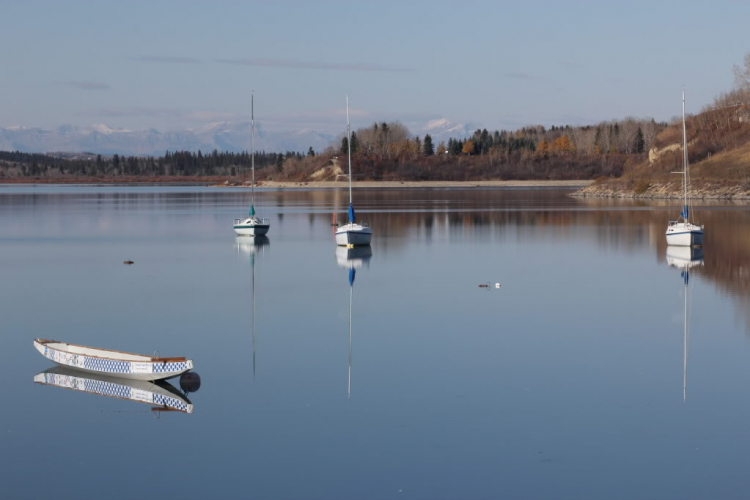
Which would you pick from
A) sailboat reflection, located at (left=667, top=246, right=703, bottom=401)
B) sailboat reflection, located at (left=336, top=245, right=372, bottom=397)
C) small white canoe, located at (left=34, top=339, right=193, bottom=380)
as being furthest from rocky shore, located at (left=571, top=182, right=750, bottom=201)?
small white canoe, located at (left=34, top=339, right=193, bottom=380)

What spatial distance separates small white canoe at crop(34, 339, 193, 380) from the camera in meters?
16.8

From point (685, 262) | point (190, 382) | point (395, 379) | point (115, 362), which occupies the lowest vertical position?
point (395, 379)

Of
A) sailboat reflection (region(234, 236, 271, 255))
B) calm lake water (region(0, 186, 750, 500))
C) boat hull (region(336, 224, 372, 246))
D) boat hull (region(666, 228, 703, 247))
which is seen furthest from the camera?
sailboat reflection (region(234, 236, 271, 255))

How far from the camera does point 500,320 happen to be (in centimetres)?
2414

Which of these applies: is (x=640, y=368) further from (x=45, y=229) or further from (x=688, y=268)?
(x=45, y=229)

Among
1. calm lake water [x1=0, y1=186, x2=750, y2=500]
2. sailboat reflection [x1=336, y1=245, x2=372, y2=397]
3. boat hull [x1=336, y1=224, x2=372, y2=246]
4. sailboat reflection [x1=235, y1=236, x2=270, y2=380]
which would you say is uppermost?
boat hull [x1=336, y1=224, x2=372, y2=246]

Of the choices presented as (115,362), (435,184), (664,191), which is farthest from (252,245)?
(435,184)

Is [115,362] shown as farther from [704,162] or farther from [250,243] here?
[704,162]

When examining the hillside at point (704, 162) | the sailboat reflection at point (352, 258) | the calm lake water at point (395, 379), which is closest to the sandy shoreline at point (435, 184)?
the hillside at point (704, 162)

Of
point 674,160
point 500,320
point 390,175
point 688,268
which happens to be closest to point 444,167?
point 390,175

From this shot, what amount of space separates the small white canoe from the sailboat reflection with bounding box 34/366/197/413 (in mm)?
128

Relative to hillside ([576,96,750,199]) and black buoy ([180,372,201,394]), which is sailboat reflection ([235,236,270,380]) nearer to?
black buoy ([180,372,201,394])

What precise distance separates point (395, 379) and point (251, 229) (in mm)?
34613

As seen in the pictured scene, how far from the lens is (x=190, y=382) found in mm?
17000
